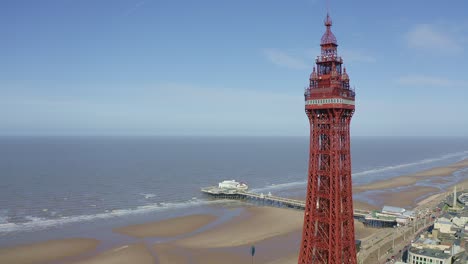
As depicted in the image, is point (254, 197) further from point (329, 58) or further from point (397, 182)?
point (329, 58)

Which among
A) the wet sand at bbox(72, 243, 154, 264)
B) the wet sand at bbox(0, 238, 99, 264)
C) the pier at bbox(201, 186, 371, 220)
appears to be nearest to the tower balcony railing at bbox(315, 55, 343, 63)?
the wet sand at bbox(72, 243, 154, 264)

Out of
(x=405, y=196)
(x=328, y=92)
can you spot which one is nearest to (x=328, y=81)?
(x=328, y=92)

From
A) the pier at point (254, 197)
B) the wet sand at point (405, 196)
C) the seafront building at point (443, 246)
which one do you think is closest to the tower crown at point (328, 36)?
the seafront building at point (443, 246)

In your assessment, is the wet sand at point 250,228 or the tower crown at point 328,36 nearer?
the tower crown at point 328,36

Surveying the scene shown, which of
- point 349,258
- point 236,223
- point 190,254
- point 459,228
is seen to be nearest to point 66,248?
point 190,254

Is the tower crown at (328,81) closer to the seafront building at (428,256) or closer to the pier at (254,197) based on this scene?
the seafront building at (428,256)

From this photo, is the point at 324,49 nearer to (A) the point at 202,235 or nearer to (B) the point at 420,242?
(B) the point at 420,242
